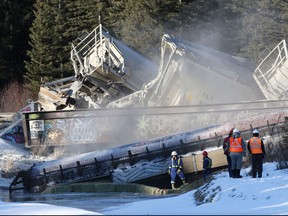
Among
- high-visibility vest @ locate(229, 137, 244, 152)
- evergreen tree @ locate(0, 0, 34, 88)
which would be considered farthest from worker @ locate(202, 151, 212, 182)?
evergreen tree @ locate(0, 0, 34, 88)

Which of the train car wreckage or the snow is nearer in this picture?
the snow

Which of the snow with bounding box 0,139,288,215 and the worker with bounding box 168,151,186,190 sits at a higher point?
the worker with bounding box 168,151,186,190

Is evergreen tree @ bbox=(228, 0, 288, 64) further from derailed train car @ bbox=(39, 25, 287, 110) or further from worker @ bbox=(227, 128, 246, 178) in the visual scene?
worker @ bbox=(227, 128, 246, 178)

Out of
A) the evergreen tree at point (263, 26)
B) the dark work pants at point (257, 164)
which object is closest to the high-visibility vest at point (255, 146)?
the dark work pants at point (257, 164)

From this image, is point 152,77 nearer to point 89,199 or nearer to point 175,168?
point 175,168

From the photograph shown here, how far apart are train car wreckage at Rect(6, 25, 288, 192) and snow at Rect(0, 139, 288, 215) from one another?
4.53 metres

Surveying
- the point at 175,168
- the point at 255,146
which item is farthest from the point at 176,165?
the point at 255,146

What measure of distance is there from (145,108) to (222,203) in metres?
14.4

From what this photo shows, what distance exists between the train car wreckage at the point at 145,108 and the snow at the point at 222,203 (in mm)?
4528

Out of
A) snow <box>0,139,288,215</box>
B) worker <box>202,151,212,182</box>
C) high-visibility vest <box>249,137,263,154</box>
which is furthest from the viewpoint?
worker <box>202,151,212,182</box>

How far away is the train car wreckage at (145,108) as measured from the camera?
21.7 metres

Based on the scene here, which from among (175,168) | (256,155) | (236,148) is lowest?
(175,168)

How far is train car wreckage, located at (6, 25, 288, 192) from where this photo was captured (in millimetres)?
21703

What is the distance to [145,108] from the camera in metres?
27.2
